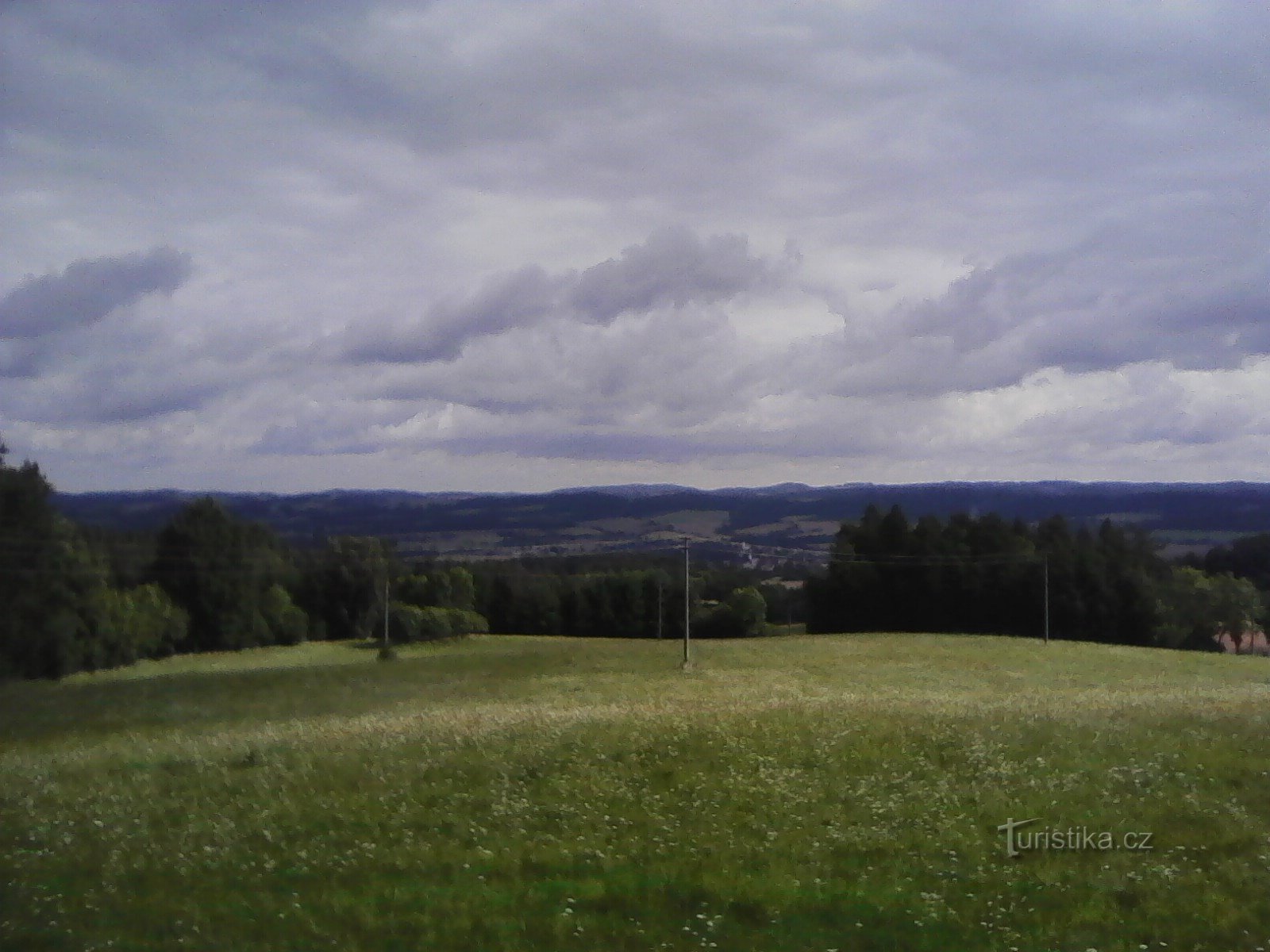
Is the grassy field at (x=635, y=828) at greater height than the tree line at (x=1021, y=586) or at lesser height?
greater

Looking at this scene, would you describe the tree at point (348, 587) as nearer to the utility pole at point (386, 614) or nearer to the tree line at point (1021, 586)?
the utility pole at point (386, 614)

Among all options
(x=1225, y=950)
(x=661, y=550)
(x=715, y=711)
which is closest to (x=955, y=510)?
(x=661, y=550)

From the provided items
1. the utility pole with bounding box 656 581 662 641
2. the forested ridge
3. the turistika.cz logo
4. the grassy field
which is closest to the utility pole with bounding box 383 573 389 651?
the forested ridge

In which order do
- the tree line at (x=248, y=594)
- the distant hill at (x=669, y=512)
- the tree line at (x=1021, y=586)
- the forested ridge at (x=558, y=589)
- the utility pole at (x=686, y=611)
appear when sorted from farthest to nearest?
1. the tree line at (x=1021, y=586)
2. the utility pole at (x=686, y=611)
3. the distant hill at (x=669, y=512)
4. the forested ridge at (x=558, y=589)
5. the tree line at (x=248, y=594)

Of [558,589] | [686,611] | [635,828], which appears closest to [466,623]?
[558,589]

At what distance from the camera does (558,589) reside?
53.7 m

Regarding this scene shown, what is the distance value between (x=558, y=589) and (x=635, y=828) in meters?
43.7

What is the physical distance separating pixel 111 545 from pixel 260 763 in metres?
9.48

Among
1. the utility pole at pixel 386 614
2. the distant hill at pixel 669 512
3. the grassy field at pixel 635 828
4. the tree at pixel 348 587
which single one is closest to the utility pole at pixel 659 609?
the distant hill at pixel 669 512

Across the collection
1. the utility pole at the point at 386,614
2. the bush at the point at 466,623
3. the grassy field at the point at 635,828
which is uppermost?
the grassy field at the point at 635,828

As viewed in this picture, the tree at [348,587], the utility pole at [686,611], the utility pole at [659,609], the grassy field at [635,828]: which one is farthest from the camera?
the utility pole at [659,609]

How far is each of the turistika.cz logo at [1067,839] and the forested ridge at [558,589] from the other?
15.1 m

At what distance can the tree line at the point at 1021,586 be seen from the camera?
241 feet

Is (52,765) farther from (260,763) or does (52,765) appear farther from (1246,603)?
(1246,603)
